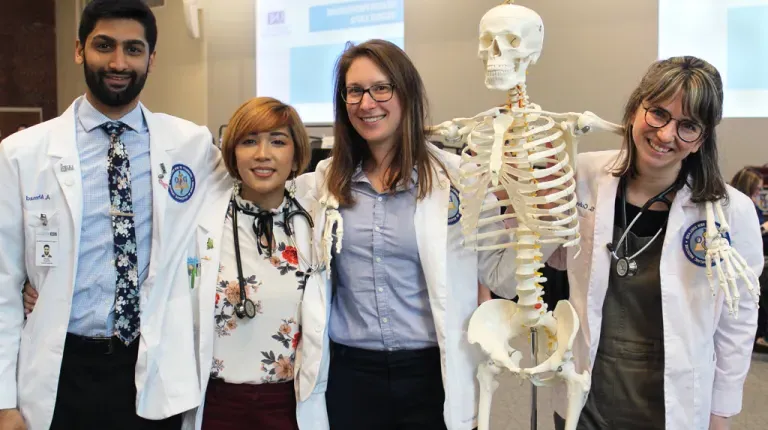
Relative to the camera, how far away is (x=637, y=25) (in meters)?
4.44

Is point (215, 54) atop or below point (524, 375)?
atop

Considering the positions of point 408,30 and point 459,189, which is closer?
point 459,189

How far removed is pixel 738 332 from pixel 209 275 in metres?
1.34

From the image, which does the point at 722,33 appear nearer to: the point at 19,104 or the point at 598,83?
the point at 598,83

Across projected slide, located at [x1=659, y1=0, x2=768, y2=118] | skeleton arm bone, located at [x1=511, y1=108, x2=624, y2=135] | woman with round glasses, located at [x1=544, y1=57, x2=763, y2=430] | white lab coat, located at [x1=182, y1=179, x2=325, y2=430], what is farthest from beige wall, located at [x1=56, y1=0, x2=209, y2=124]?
woman with round glasses, located at [x1=544, y1=57, x2=763, y2=430]

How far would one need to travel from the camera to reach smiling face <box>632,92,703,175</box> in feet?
4.72

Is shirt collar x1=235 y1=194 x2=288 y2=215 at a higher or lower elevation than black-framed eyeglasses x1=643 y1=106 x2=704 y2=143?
lower

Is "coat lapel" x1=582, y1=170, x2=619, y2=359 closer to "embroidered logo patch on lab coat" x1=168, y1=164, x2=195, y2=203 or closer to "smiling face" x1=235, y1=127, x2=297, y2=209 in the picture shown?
"smiling face" x1=235, y1=127, x2=297, y2=209

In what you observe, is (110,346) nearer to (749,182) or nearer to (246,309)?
(246,309)

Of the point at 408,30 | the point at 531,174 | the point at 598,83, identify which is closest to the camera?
the point at 531,174

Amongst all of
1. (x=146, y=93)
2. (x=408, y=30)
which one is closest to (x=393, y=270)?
(x=408, y=30)

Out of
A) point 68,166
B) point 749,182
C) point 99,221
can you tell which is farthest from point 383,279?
point 749,182

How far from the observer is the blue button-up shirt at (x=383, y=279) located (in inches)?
61.3

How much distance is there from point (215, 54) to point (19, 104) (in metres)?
2.97
